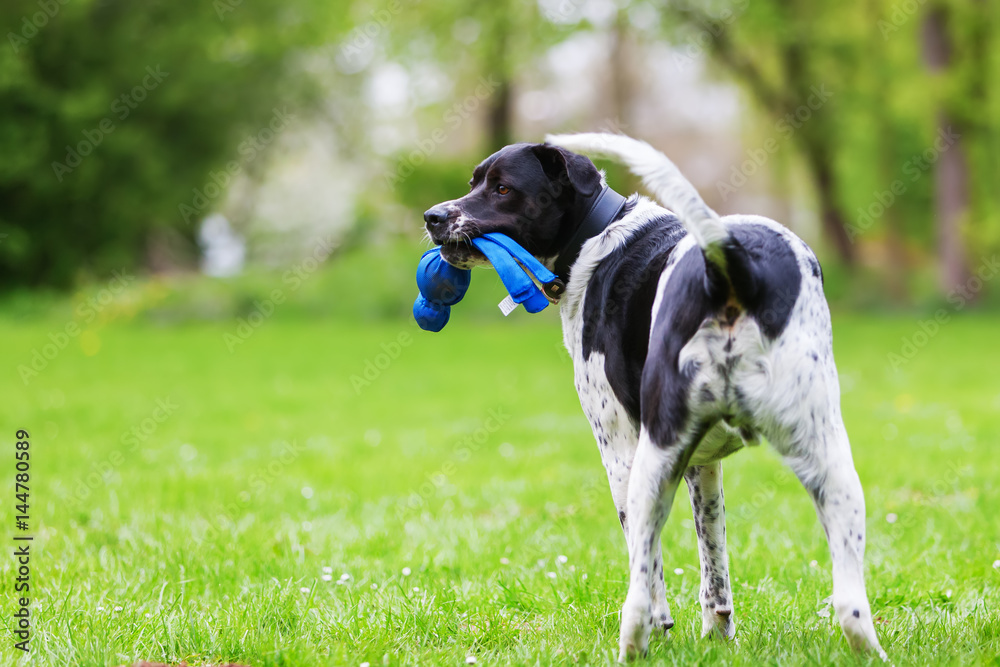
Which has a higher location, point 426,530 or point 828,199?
point 426,530

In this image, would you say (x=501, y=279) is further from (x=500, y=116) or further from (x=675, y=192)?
(x=500, y=116)

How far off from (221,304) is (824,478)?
17.8m

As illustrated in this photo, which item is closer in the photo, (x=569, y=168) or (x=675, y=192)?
(x=675, y=192)

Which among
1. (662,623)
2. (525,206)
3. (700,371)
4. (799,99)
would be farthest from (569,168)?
(799,99)

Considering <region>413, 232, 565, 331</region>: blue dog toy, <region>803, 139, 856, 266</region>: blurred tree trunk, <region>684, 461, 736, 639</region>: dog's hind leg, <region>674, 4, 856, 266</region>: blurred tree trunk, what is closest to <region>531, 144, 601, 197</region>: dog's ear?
<region>413, 232, 565, 331</region>: blue dog toy

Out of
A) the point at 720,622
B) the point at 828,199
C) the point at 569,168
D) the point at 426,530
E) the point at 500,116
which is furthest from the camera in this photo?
the point at 500,116

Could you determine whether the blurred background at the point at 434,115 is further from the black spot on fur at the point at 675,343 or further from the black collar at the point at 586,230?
the black spot on fur at the point at 675,343

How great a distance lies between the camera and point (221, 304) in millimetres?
19062

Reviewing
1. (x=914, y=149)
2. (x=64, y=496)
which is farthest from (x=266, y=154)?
(x=64, y=496)

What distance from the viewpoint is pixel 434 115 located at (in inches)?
901

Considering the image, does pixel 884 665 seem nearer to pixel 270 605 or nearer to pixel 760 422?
pixel 760 422

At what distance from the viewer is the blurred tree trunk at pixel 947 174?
17.7m

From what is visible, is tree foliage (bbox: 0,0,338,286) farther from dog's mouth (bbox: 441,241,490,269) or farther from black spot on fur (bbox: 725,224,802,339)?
black spot on fur (bbox: 725,224,802,339)

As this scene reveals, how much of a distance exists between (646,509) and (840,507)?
1.73 feet
